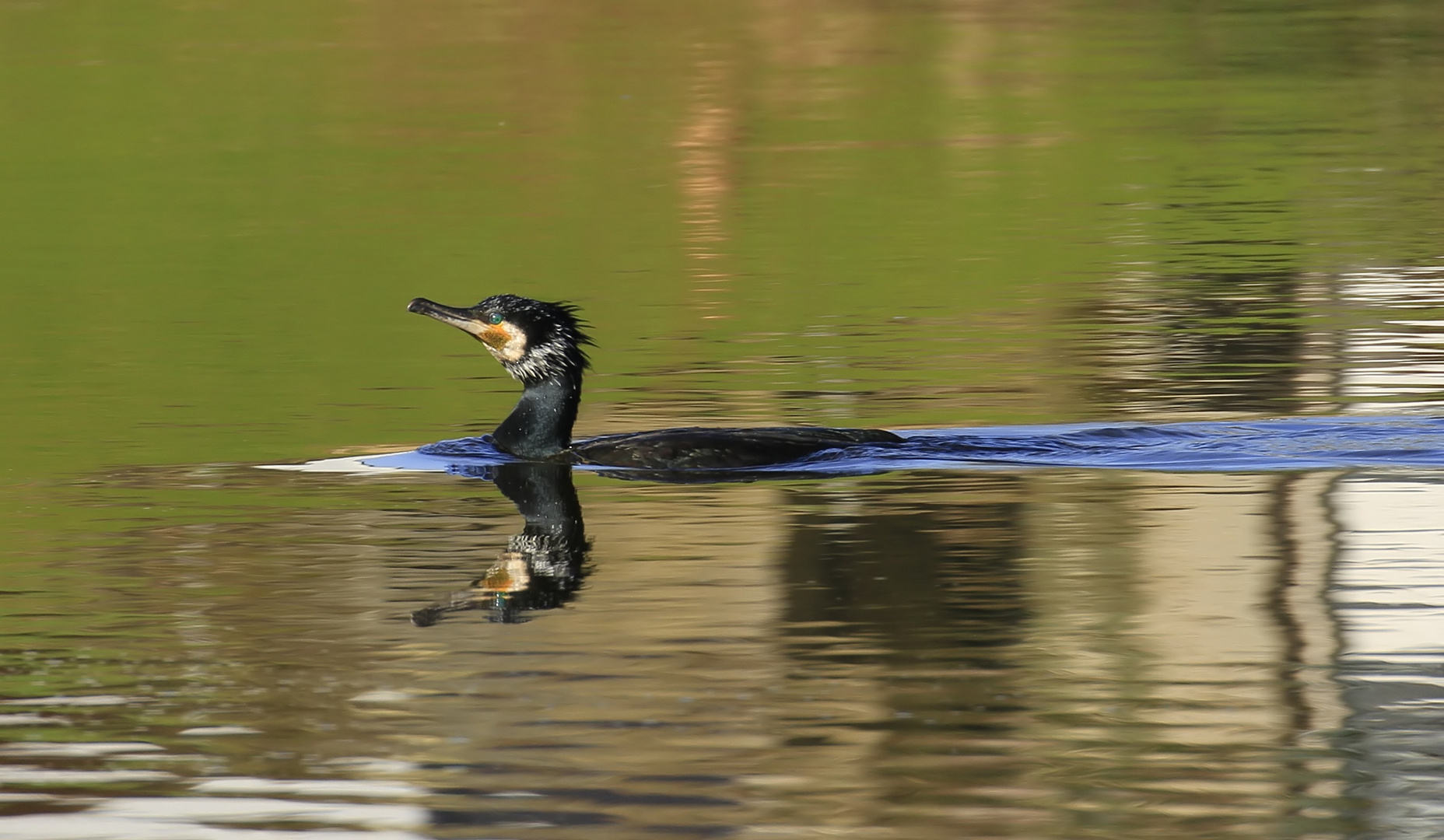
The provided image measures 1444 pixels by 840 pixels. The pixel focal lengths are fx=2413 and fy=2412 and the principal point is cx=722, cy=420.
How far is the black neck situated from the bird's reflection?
380 mm

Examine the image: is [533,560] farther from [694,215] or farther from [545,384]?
[694,215]

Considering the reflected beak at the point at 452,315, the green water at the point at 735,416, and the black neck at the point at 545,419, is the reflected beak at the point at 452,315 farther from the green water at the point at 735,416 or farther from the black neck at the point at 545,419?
the green water at the point at 735,416

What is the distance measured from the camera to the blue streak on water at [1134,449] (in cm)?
1180

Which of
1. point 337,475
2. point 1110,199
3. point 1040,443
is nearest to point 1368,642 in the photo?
point 1040,443

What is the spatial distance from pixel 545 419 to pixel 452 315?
2.45ft

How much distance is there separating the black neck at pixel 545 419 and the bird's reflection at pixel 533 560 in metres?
0.38

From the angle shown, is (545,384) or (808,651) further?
(545,384)

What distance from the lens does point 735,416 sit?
44.3 ft

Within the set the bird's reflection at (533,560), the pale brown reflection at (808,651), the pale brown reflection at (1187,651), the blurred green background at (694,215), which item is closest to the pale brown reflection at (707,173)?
the blurred green background at (694,215)

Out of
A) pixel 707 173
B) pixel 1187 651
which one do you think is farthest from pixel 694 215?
pixel 1187 651

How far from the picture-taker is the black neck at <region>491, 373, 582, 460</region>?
1273 centimetres

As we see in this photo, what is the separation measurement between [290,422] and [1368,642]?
7.34 m

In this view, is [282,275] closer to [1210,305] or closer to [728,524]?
[1210,305]

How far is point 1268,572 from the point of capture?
30.4 ft
